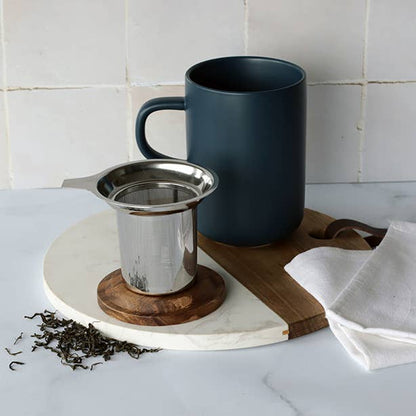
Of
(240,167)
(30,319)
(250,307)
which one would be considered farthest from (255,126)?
(30,319)

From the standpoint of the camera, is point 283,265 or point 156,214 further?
point 283,265

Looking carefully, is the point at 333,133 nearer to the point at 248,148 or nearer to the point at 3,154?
the point at 248,148

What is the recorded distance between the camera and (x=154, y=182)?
0.88 meters

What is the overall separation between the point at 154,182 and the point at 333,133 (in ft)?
1.19

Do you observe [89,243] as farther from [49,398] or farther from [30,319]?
[49,398]

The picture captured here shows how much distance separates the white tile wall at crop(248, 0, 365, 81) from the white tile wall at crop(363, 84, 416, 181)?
0.05m

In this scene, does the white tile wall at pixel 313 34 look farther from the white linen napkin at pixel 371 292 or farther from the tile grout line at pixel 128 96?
the white linen napkin at pixel 371 292

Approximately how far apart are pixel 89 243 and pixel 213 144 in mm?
193

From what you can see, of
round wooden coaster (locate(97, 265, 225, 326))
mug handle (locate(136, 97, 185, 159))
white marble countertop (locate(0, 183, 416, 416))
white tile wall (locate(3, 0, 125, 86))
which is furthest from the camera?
white tile wall (locate(3, 0, 125, 86))

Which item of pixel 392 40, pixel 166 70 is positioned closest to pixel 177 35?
pixel 166 70

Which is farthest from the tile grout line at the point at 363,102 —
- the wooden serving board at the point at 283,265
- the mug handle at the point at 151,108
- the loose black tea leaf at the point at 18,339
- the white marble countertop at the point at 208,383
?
the loose black tea leaf at the point at 18,339

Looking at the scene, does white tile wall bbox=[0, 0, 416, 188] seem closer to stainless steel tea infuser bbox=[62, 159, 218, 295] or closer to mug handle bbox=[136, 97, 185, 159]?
mug handle bbox=[136, 97, 185, 159]

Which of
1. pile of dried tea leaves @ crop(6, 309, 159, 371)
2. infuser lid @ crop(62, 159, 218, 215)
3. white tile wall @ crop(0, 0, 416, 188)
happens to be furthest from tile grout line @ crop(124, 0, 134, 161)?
pile of dried tea leaves @ crop(6, 309, 159, 371)

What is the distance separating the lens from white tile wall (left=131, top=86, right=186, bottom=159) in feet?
3.69
